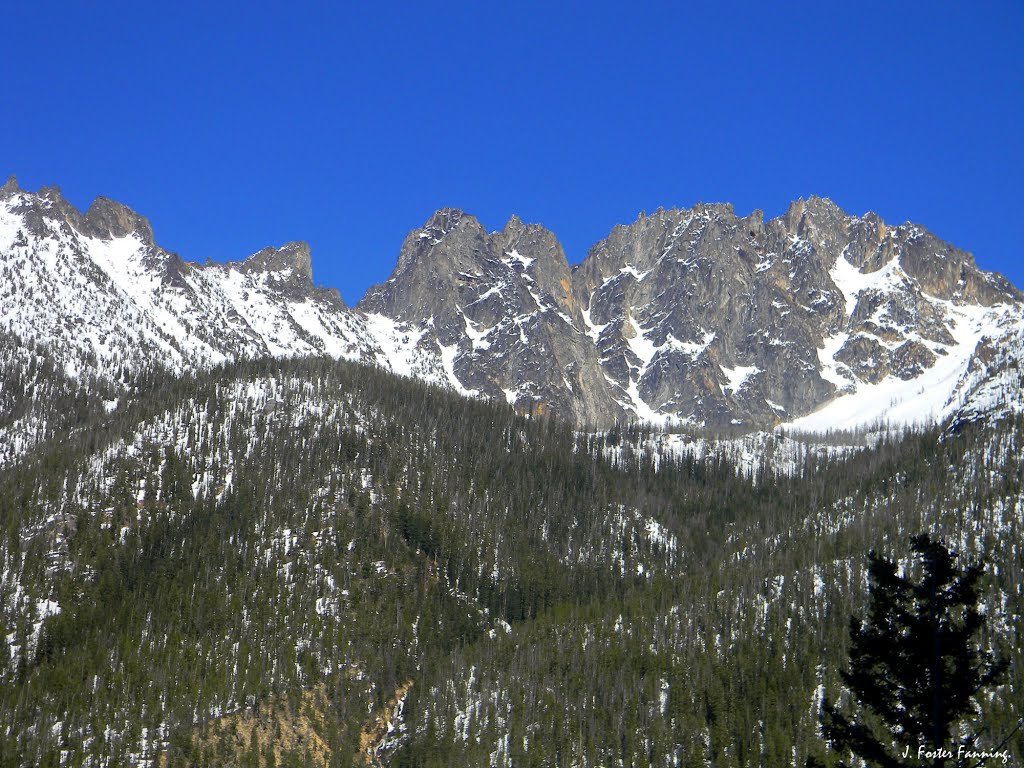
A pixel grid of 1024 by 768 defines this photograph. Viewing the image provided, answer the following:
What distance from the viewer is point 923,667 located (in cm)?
4106

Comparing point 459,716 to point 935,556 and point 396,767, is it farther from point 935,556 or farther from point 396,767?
point 935,556

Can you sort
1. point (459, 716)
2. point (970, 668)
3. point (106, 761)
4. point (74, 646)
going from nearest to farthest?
point (970, 668), point (106, 761), point (459, 716), point (74, 646)

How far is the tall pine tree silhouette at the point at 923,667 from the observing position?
40.3 metres

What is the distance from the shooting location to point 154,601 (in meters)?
199

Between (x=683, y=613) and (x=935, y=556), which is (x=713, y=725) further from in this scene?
(x=935, y=556)

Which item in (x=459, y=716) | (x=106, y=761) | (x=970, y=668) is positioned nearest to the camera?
(x=970, y=668)

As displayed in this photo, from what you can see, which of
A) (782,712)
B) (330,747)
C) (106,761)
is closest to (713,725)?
(782,712)

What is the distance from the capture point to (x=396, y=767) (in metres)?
166

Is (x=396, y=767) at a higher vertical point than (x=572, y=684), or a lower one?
lower

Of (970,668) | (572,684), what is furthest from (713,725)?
(970,668)

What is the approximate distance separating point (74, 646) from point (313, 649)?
37.5 meters

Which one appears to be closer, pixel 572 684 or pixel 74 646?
pixel 572 684

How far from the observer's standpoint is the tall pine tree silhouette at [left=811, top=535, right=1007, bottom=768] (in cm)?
4028

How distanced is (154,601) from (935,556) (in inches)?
6962
